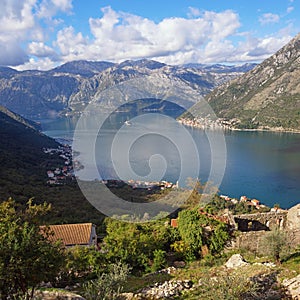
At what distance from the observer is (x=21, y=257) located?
17.2ft

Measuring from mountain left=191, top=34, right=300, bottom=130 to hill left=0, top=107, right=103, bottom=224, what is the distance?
147 ft

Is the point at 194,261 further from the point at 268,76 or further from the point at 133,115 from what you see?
the point at 268,76

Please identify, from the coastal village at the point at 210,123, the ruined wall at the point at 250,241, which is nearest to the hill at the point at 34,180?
the ruined wall at the point at 250,241

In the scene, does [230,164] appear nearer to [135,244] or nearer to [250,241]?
[250,241]

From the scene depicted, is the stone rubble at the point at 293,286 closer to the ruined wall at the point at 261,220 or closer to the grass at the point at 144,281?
the grass at the point at 144,281

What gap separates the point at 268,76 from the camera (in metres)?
137

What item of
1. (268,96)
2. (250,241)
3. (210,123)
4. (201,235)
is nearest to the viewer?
(250,241)

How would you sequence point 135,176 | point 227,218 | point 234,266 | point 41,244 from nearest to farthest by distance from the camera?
point 41,244, point 234,266, point 227,218, point 135,176

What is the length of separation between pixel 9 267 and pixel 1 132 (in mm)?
56794

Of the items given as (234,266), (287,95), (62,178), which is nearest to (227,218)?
(234,266)

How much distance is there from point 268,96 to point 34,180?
350 ft

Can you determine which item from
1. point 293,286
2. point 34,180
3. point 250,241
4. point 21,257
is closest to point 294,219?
point 250,241

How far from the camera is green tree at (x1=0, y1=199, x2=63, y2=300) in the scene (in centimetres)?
513

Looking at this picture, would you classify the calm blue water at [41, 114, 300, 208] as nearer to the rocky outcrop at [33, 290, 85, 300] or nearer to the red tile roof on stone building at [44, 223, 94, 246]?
the red tile roof on stone building at [44, 223, 94, 246]
